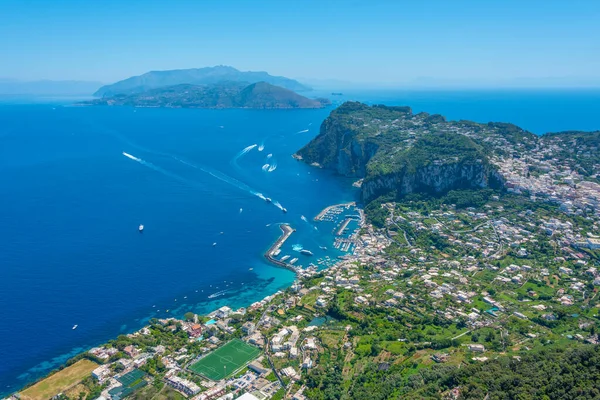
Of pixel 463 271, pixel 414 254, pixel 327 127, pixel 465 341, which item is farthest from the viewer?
pixel 327 127

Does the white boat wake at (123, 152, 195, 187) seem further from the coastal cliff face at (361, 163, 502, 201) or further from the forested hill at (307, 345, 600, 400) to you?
the forested hill at (307, 345, 600, 400)

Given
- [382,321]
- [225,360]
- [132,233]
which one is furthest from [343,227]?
[225,360]

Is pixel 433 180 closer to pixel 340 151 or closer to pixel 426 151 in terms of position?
pixel 426 151

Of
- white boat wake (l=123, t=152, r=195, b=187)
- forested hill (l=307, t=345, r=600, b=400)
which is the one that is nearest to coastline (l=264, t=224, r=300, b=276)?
forested hill (l=307, t=345, r=600, b=400)

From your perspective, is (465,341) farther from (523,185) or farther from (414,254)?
(523,185)

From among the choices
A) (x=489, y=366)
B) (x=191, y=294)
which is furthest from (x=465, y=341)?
(x=191, y=294)

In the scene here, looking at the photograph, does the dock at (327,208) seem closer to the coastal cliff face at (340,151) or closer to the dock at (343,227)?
the dock at (343,227)

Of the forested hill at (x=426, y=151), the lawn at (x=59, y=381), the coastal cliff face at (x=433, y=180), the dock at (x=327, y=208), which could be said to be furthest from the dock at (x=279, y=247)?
the lawn at (x=59, y=381)
